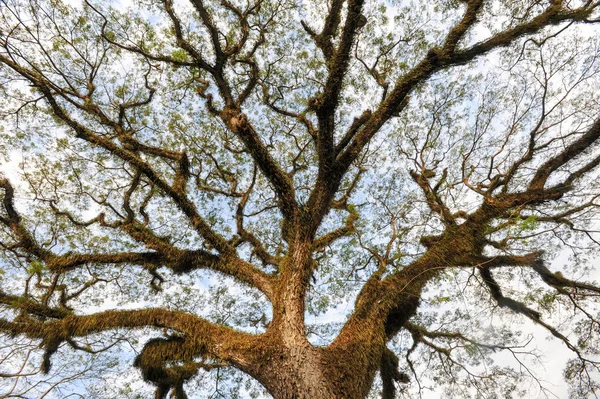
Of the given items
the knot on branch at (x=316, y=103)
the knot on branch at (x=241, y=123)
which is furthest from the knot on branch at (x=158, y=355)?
the knot on branch at (x=316, y=103)

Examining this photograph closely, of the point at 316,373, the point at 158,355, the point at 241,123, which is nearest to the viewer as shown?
the point at 316,373

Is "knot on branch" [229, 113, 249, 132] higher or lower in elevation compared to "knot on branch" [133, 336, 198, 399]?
higher

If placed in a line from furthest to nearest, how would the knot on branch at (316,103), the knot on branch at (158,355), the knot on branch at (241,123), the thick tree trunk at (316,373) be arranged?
the knot on branch at (241,123) → the knot on branch at (158,355) → the knot on branch at (316,103) → the thick tree trunk at (316,373)

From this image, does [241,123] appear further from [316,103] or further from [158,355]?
[158,355]

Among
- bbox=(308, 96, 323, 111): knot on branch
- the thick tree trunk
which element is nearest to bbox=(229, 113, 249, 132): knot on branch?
bbox=(308, 96, 323, 111): knot on branch

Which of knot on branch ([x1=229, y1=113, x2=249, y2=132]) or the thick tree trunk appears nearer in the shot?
the thick tree trunk

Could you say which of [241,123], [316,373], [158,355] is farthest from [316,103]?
[158,355]

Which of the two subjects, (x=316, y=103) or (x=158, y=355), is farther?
(x=158, y=355)

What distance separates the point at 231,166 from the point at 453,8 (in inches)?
263

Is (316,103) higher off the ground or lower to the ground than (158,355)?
higher

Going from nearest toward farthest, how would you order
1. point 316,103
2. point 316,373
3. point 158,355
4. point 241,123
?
point 316,373
point 316,103
point 158,355
point 241,123

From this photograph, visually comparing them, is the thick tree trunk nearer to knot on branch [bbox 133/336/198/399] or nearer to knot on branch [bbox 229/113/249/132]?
knot on branch [bbox 133/336/198/399]

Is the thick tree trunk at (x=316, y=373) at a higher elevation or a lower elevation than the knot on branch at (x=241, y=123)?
lower

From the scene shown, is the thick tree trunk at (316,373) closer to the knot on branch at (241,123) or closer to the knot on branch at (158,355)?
the knot on branch at (158,355)
